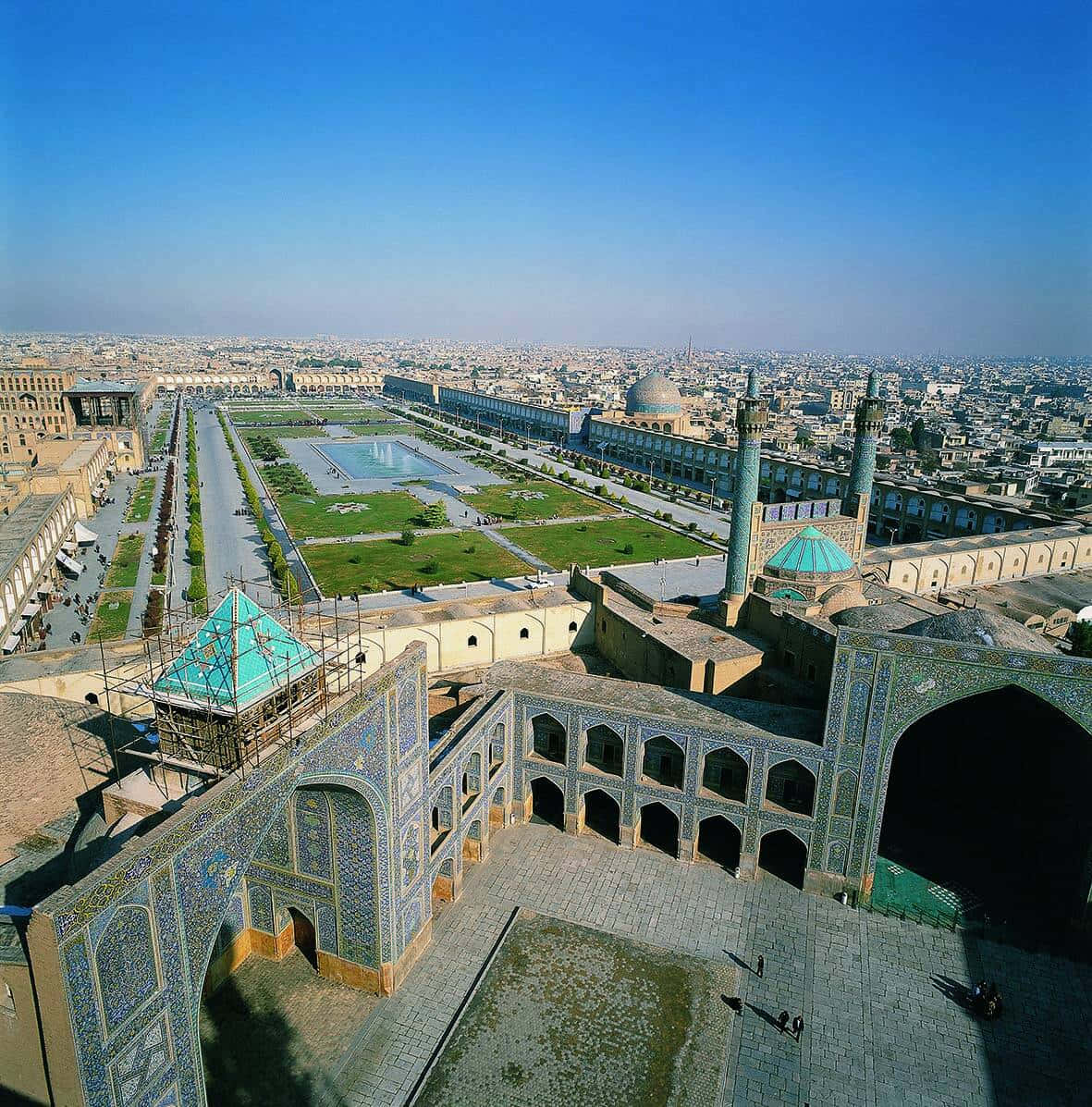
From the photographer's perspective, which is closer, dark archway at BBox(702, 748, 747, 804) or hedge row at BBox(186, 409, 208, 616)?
dark archway at BBox(702, 748, 747, 804)

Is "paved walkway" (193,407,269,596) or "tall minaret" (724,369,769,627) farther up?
"tall minaret" (724,369,769,627)

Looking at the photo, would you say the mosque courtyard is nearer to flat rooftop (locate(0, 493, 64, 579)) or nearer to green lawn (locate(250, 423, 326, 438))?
flat rooftop (locate(0, 493, 64, 579))

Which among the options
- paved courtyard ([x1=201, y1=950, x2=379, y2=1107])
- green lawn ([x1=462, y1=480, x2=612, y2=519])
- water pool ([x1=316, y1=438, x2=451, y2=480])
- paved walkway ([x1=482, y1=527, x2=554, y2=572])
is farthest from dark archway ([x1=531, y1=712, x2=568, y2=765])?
water pool ([x1=316, y1=438, x2=451, y2=480])

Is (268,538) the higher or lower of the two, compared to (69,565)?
lower

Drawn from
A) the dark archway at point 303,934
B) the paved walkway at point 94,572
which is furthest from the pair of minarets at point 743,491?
the paved walkway at point 94,572

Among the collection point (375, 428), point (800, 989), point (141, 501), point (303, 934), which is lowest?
point (800, 989)

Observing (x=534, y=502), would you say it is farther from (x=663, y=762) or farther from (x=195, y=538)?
(x=663, y=762)

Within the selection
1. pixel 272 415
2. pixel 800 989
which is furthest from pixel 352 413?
pixel 800 989

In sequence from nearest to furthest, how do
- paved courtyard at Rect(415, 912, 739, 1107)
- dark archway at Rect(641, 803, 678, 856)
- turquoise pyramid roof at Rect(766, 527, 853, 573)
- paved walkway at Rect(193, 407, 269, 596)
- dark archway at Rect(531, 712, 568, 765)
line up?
1. paved courtyard at Rect(415, 912, 739, 1107)
2. dark archway at Rect(641, 803, 678, 856)
3. dark archway at Rect(531, 712, 568, 765)
4. turquoise pyramid roof at Rect(766, 527, 853, 573)
5. paved walkway at Rect(193, 407, 269, 596)
